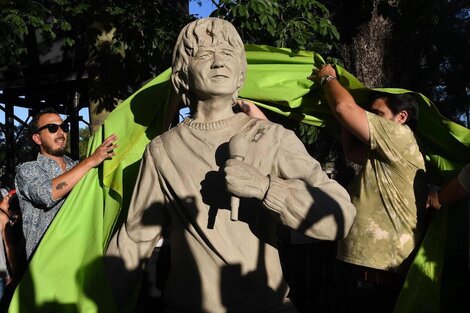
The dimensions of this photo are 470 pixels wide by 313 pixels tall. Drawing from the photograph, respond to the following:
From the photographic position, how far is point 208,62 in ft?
6.94

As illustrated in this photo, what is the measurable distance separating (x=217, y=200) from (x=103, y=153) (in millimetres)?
1015

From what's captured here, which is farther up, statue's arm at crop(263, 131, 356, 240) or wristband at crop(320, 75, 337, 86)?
wristband at crop(320, 75, 337, 86)

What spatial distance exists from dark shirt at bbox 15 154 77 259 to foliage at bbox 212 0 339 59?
1.88 m

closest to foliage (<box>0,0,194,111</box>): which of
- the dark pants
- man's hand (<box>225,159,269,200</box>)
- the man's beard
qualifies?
the man's beard

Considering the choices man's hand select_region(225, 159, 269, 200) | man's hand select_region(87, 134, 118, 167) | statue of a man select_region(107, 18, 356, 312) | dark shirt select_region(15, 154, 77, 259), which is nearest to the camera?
man's hand select_region(225, 159, 269, 200)

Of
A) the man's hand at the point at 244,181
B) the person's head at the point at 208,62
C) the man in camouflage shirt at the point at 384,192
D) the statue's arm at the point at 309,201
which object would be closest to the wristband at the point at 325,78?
the man in camouflage shirt at the point at 384,192

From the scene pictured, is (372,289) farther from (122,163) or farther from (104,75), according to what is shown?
(104,75)

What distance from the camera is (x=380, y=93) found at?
3.12 m

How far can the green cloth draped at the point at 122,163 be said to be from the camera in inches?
102

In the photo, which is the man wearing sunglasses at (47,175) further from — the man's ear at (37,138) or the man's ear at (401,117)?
the man's ear at (401,117)

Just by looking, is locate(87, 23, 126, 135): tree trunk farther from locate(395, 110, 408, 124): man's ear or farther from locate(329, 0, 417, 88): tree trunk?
locate(395, 110, 408, 124): man's ear

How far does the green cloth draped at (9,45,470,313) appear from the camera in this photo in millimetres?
2594

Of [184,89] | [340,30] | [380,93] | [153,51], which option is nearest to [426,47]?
[340,30]

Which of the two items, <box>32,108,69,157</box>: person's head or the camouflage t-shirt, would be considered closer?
the camouflage t-shirt
